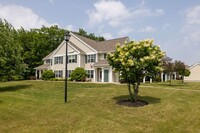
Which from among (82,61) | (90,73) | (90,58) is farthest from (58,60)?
(90,73)

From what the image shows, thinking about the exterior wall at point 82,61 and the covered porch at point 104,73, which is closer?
the covered porch at point 104,73

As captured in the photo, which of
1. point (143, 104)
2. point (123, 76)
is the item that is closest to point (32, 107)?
point (123, 76)

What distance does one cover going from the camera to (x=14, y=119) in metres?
12.7

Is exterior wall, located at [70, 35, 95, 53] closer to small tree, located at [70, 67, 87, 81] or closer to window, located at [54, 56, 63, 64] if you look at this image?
window, located at [54, 56, 63, 64]

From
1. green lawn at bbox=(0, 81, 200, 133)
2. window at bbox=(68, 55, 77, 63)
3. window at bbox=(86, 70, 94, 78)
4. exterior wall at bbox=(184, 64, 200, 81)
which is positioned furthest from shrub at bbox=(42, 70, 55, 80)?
exterior wall at bbox=(184, 64, 200, 81)

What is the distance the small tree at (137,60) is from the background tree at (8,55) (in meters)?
16.8

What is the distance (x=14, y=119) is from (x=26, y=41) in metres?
47.8

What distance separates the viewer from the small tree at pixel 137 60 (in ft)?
48.0

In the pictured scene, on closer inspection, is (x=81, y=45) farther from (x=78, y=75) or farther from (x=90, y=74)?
(x=78, y=75)

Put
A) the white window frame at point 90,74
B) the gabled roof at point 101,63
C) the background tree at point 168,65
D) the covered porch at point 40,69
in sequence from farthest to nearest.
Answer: the covered porch at point 40,69
the white window frame at point 90,74
the gabled roof at point 101,63
the background tree at point 168,65

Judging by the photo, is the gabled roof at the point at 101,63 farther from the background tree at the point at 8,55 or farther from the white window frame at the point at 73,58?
the background tree at the point at 8,55

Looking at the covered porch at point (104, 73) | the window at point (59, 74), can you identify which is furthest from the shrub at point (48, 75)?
the covered porch at point (104, 73)

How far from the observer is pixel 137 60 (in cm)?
1503

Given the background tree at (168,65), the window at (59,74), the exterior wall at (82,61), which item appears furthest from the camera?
the window at (59,74)
